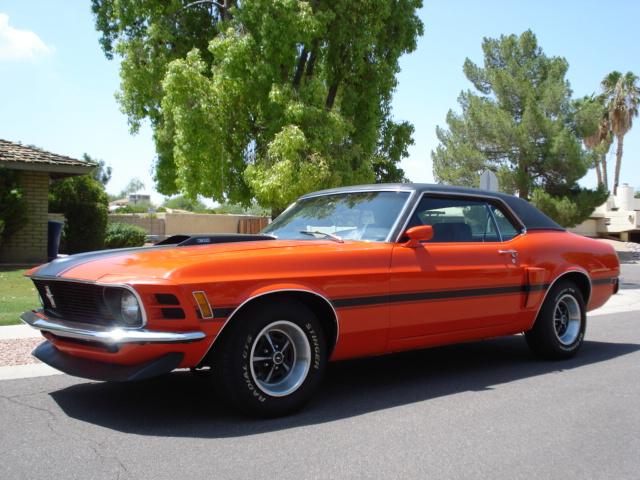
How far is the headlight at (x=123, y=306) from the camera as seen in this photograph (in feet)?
14.5

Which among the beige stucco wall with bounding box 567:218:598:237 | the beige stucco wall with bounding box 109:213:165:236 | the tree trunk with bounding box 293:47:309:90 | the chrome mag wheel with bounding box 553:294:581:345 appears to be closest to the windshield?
the chrome mag wheel with bounding box 553:294:581:345

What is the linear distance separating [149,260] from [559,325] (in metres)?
4.28

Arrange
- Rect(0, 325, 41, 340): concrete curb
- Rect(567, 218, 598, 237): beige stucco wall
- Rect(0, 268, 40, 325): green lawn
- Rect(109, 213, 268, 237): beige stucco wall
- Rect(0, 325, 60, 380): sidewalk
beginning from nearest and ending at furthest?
Rect(0, 325, 60, 380): sidewalk
Rect(0, 325, 41, 340): concrete curb
Rect(0, 268, 40, 325): green lawn
Rect(109, 213, 268, 237): beige stucco wall
Rect(567, 218, 598, 237): beige stucco wall

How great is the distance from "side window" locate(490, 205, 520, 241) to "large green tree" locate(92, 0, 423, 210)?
1015cm

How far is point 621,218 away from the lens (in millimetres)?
48719

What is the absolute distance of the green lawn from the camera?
921cm

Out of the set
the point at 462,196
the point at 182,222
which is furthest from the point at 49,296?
the point at 182,222

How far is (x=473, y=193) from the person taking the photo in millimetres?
6668

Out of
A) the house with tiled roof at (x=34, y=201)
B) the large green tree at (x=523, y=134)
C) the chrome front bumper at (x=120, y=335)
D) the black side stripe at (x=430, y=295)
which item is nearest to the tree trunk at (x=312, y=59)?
the house with tiled roof at (x=34, y=201)

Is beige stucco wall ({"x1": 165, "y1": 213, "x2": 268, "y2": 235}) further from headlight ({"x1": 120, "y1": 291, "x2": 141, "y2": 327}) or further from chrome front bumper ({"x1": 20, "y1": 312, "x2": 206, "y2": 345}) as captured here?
headlight ({"x1": 120, "y1": 291, "x2": 141, "y2": 327})

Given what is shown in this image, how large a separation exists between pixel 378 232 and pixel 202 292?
1797 mm

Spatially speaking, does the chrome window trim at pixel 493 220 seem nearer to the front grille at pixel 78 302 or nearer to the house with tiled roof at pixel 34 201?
the front grille at pixel 78 302

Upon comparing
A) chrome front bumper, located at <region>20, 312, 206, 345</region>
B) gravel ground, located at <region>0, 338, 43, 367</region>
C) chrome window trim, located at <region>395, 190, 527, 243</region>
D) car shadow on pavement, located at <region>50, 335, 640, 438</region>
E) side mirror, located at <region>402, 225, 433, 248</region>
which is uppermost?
chrome window trim, located at <region>395, 190, 527, 243</region>

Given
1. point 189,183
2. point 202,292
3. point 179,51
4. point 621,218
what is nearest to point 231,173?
point 189,183
